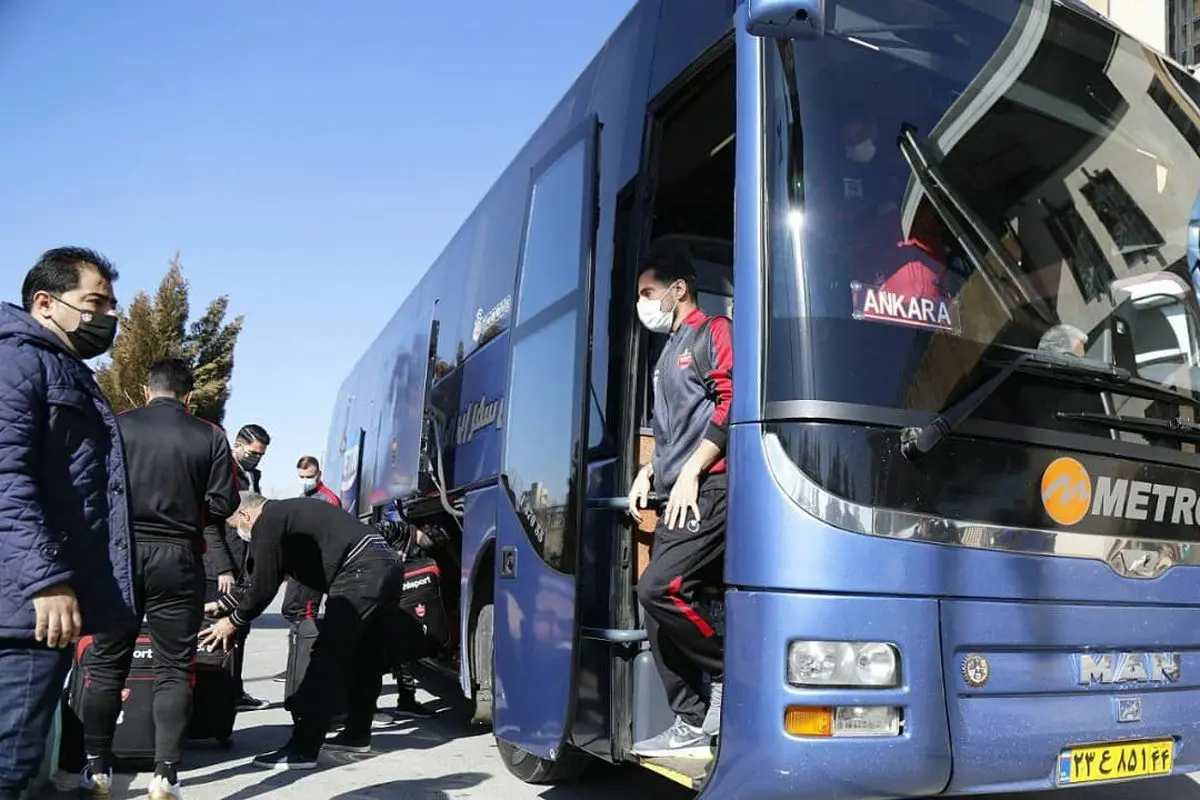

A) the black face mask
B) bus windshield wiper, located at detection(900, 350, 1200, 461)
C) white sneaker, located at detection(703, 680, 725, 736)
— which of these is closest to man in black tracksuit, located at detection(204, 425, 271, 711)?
the black face mask

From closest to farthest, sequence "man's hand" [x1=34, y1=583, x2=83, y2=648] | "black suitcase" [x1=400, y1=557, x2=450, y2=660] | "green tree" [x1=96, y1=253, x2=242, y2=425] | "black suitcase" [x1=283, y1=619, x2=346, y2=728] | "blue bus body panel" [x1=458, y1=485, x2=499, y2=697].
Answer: "man's hand" [x1=34, y1=583, x2=83, y2=648] < "blue bus body panel" [x1=458, y1=485, x2=499, y2=697] < "black suitcase" [x1=283, y1=619, x2=346, y2=728] < "black suitcase" [x1=400, y1=557, x2=450, y2=660] < "green tree" [x1=96, y1=253, x2=242, y2=425]

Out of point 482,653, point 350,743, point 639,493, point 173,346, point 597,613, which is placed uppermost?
point 173,346

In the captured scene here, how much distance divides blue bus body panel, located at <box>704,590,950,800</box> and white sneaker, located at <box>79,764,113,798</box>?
3.40 m

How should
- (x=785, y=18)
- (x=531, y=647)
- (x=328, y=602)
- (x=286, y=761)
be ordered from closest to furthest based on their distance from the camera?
(x=785, y=18)
(x=531, y=647)
(x=286, y=761)
(x=328, y=602)

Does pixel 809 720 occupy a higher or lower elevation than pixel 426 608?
lower

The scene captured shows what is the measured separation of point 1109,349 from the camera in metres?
3.85

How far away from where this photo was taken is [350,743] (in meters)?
6.28

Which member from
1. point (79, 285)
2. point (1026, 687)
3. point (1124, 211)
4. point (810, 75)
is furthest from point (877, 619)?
point (79, 285)

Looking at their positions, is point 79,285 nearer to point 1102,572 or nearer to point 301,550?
point 301,550

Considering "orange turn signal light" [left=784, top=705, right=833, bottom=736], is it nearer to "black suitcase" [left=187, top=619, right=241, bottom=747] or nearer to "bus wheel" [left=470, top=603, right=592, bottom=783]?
"bus wheel" [left=470, top=603, right=592, bottom=783]

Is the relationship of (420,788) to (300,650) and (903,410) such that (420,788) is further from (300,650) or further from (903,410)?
(903,410)

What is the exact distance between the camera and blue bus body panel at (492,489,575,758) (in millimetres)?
4273

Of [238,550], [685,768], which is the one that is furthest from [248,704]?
[685,768]

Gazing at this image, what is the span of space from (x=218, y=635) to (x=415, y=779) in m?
1.32
